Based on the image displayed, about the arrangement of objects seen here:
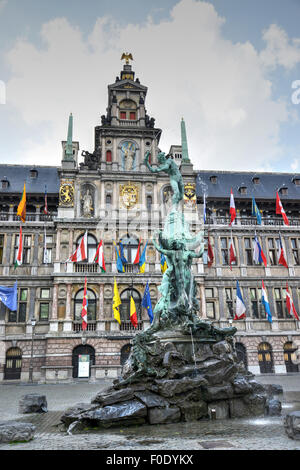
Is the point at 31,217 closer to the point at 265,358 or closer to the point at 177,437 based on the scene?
the point at 265,358

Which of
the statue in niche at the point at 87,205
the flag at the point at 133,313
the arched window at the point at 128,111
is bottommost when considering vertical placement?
the flag at the point at 133,313

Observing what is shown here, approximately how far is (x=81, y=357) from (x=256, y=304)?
17.1 meters

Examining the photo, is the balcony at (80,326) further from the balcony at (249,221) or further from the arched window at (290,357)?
the arched window at (290,357)

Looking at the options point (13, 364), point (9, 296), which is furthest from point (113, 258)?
point (13, 364)

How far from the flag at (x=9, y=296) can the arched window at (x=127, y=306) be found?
9.05 m

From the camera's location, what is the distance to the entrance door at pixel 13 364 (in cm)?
3238

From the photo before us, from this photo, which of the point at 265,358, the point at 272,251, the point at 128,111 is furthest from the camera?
the point at 128,111

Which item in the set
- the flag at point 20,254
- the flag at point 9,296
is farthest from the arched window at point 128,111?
the flag at point 9,296

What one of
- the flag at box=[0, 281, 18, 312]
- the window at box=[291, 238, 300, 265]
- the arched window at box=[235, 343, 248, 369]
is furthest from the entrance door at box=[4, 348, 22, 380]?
the window at box=[291, 238, 300, 265]

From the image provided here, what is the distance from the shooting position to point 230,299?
122 feet

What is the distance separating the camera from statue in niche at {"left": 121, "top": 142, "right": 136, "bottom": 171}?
127 ft
